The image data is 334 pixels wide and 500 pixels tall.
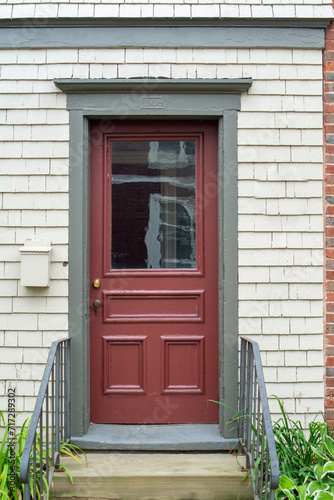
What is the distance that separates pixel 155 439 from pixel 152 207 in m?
1.76

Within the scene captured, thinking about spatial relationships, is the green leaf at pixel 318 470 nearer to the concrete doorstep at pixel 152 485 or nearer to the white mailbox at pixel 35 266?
the concrete doorstep at pixel 152 485

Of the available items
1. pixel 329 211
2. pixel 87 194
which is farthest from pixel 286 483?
pixel 87 194

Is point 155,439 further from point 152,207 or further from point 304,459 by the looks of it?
point 152,207

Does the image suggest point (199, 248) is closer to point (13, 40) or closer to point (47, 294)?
point (47, 294)

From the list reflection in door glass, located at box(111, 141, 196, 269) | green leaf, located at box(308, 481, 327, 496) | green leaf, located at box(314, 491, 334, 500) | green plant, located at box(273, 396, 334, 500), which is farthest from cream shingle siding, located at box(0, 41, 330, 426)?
green leaf, located at box(314, 491, 334, 500)

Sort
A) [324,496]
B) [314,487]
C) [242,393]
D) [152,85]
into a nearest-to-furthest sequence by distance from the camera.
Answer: [324,496] → [314,487] → [242,393] → [152,85]

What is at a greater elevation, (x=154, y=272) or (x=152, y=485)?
(x=154, y=272)

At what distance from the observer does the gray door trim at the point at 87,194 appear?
3.48 metres

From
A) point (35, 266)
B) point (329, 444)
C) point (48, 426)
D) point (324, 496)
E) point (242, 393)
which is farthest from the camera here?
point (35, 266)

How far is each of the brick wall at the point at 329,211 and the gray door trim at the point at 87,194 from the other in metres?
0.67

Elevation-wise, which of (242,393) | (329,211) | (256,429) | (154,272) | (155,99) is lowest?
(256,429)

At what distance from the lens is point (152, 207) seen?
3738mm

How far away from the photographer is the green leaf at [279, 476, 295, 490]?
2.83 m

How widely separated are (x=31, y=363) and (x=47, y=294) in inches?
20.8
